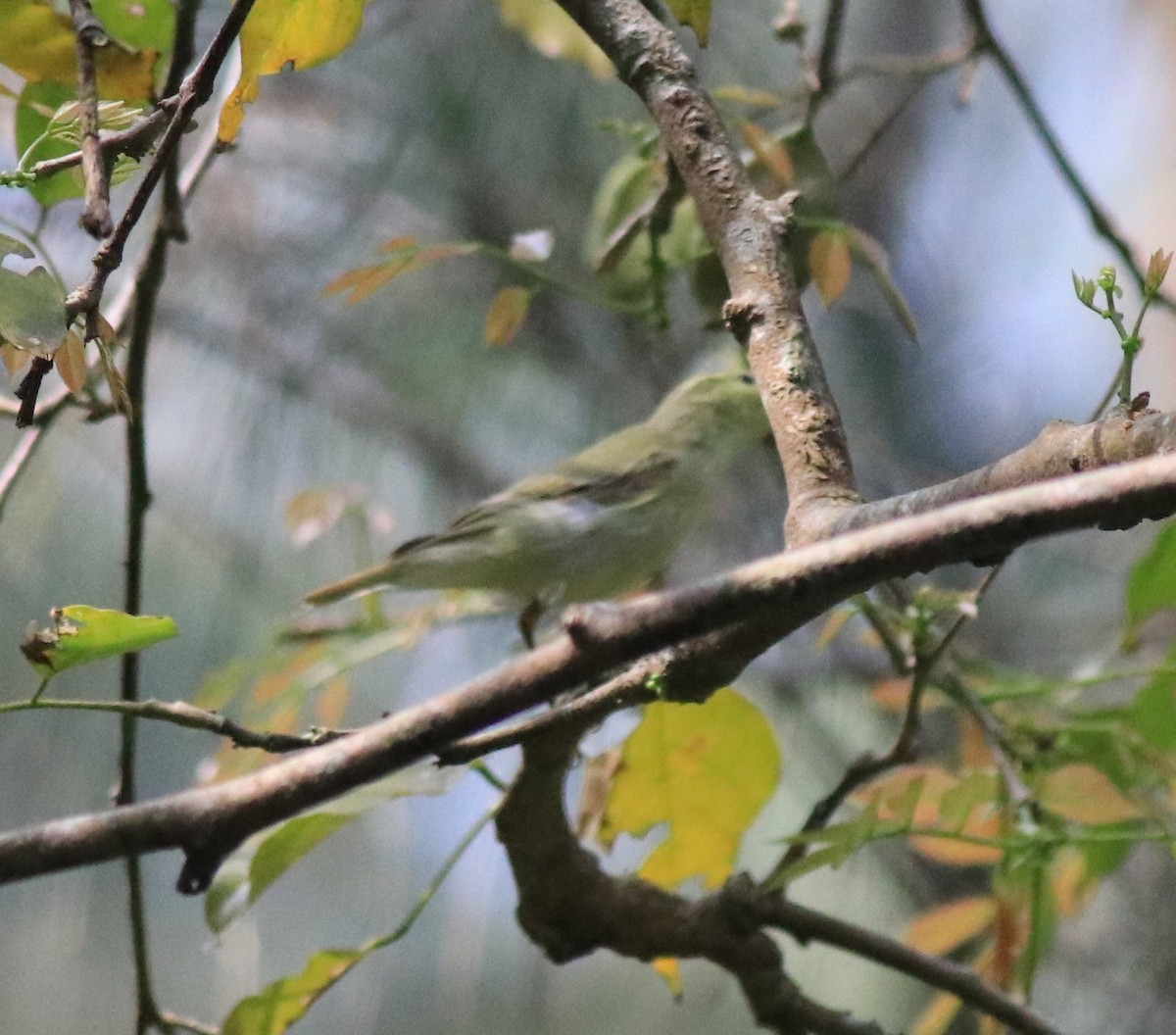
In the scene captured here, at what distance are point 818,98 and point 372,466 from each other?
51 centimetres

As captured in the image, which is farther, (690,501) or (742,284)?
(690,501)

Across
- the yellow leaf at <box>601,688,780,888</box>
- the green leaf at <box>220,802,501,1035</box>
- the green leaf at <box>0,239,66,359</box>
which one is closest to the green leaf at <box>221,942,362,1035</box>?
the green leaf at <box>220,802,501,1035</box>

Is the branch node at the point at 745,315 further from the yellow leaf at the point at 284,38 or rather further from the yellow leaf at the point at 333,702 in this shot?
the yellow leaf at the point at 333,702

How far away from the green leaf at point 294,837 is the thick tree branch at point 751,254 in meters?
0.22

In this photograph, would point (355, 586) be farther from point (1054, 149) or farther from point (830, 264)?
point (1054, 149)

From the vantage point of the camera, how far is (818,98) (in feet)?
2.59

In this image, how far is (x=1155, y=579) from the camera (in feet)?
2.05

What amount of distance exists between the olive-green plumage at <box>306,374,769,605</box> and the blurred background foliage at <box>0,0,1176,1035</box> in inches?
7.7

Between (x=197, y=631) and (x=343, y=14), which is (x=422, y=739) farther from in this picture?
(x=197, y=631)

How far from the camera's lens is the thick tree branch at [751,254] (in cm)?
43

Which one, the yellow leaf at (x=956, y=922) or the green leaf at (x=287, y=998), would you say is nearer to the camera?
the green leaf at (x=287, y=998)

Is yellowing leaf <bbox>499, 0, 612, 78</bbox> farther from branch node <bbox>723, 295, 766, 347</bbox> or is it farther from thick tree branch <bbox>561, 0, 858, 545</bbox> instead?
branch node <bbox>723, 295, 766, 347</bbox>

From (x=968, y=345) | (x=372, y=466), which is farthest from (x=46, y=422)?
(x=968, y=345)

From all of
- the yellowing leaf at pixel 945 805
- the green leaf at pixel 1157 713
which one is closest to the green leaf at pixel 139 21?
the yellowing leaf at pixel 945 805
